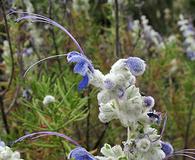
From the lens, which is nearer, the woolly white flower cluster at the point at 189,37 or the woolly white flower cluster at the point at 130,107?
the woolly white flower cluster at the point at 130,107

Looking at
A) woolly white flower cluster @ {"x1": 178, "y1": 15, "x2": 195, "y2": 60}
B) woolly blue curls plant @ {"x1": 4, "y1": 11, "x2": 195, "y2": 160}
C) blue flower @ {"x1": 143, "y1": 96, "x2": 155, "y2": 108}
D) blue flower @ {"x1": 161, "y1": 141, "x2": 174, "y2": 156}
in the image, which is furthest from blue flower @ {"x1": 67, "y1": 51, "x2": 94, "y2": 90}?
woolly white flower cluster @ {"x1": 178, "y1": 15, "x2": 195, "y2": 60}

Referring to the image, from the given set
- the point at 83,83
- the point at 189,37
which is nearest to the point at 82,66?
the point at 83,83

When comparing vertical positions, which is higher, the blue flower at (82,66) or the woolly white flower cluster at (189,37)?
the blue flower at (82,66)

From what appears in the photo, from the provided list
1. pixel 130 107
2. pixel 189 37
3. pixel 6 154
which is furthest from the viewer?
pixel 189 37

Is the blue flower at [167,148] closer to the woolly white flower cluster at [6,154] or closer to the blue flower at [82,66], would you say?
the blue flower at [82,66]

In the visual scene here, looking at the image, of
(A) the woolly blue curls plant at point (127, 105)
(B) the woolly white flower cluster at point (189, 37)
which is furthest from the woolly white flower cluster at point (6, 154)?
(B) the woolly white flower cluster at point (189, 37)

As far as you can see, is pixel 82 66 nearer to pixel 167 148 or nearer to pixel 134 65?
pixel 134 65

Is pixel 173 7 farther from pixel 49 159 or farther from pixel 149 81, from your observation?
pixel 49 159

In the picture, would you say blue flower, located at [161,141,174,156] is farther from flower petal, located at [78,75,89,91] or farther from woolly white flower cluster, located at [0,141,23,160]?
woolly white flower cluster, located at [0,141,23,160]

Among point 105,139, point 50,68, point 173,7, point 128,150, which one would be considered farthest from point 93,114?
point 173,7
